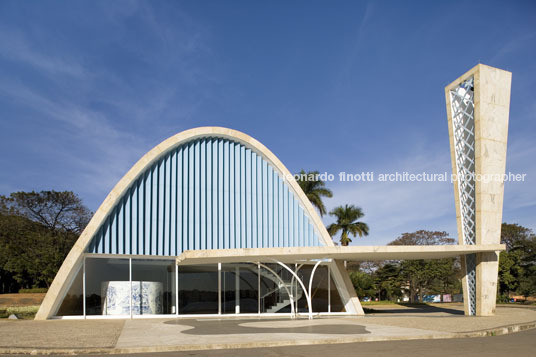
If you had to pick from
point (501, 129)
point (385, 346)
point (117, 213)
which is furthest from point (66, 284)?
point (501, 129)

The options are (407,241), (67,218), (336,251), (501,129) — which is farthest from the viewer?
(407,241)

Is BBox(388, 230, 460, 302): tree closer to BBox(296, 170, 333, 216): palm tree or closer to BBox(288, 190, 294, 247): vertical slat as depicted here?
BBox(296, 170, 333, 216): palm tree

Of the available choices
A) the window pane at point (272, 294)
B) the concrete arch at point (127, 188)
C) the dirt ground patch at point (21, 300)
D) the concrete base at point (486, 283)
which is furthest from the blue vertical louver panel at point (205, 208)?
the dirt ground patch at point (21, 300)

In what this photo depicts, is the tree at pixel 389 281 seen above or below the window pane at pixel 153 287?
below

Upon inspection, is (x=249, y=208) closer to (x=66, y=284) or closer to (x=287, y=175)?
(x=287, y=175)

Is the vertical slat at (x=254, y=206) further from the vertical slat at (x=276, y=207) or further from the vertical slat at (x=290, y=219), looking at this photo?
the vertical slat at (x=290, y=219)

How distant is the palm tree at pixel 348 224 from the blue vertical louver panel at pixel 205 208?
19.8m

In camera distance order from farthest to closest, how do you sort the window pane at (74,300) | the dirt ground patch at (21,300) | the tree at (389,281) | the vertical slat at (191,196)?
the tree at (389,281)
the dirt ground patch at (21,300)
the vertical slat at (191,196)
the window pane at (74,300)

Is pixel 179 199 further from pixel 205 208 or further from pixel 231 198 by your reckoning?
pixel 231 198

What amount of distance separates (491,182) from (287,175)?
38.4ft

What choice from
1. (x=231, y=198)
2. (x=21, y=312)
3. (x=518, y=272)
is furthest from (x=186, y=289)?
(x=518, y=272)

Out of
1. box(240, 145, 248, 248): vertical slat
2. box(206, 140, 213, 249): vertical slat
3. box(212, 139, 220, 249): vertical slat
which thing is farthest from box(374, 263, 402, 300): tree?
box(206, 140, 213, 249): vertical slat

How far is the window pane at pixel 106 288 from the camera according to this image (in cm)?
2438

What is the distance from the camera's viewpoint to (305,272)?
2808 cm
